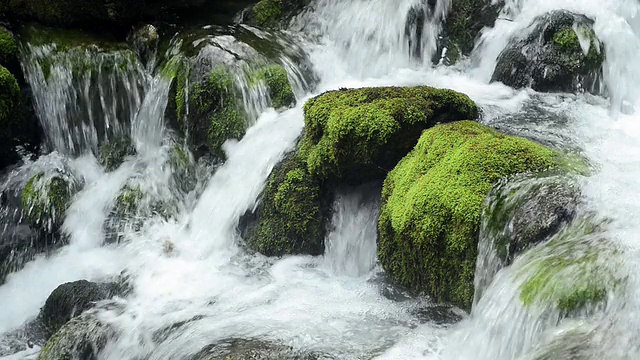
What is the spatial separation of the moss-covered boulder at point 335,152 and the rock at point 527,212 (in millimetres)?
1528

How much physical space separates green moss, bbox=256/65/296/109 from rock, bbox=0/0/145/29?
2.80 metres

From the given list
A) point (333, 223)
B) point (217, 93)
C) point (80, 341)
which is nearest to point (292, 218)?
point (333, 223)

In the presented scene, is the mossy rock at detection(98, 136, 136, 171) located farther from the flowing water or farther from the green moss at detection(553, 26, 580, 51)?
the green moss at detection(553, 26, 580, 51)

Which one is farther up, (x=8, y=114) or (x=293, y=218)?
(x=8, y=114)

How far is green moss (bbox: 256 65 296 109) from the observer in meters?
8.20

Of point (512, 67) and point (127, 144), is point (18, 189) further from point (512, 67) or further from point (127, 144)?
point (512, 67)

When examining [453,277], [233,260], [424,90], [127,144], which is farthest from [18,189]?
[453,277]

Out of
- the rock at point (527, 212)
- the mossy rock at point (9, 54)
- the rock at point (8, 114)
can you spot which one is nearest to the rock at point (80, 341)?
the rock at point (527, 212)

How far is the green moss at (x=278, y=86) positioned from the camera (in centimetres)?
820

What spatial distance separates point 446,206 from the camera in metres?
4.69

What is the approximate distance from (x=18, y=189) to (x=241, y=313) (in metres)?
4.57

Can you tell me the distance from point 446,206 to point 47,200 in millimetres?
5448

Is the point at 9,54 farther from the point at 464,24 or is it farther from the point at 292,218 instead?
the point at 464,24

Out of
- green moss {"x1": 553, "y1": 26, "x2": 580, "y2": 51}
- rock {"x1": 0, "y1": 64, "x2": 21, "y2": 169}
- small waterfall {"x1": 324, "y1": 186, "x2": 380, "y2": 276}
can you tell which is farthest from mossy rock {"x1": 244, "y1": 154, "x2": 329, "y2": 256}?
rock {"x1": 0, "y1": 64, "x2": 21, "y2": 169}
